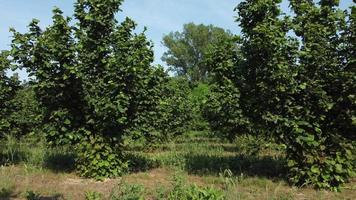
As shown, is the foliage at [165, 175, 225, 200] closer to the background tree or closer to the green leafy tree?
the green leafy tree

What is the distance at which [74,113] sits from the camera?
34.7ft

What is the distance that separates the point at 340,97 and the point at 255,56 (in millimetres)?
1870

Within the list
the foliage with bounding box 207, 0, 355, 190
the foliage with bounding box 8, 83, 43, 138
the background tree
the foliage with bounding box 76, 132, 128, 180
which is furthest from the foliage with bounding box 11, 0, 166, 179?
the background tree

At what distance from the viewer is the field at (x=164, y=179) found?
7.85m

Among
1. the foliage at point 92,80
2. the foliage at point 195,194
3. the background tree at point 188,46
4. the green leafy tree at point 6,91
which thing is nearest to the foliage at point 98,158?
the foliage at point 92,80

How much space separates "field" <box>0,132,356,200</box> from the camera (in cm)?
785

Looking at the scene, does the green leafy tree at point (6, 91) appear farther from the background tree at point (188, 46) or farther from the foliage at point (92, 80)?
the background tree at point (188, 46)

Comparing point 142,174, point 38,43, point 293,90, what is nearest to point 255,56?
point 293,90

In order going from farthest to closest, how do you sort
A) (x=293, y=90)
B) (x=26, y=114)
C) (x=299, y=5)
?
(x=26, y=114) → (x=299, y=5) → (x=293, y=90)

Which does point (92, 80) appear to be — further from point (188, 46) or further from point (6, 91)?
point (188, 46)

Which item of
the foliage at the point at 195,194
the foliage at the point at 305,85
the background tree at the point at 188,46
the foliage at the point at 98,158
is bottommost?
the foliage at the point at 195,194

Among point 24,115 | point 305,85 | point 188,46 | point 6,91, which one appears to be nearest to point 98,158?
point 6,91

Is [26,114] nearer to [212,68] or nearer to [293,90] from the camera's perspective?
[212,68]

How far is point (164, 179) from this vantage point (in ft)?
32.9
